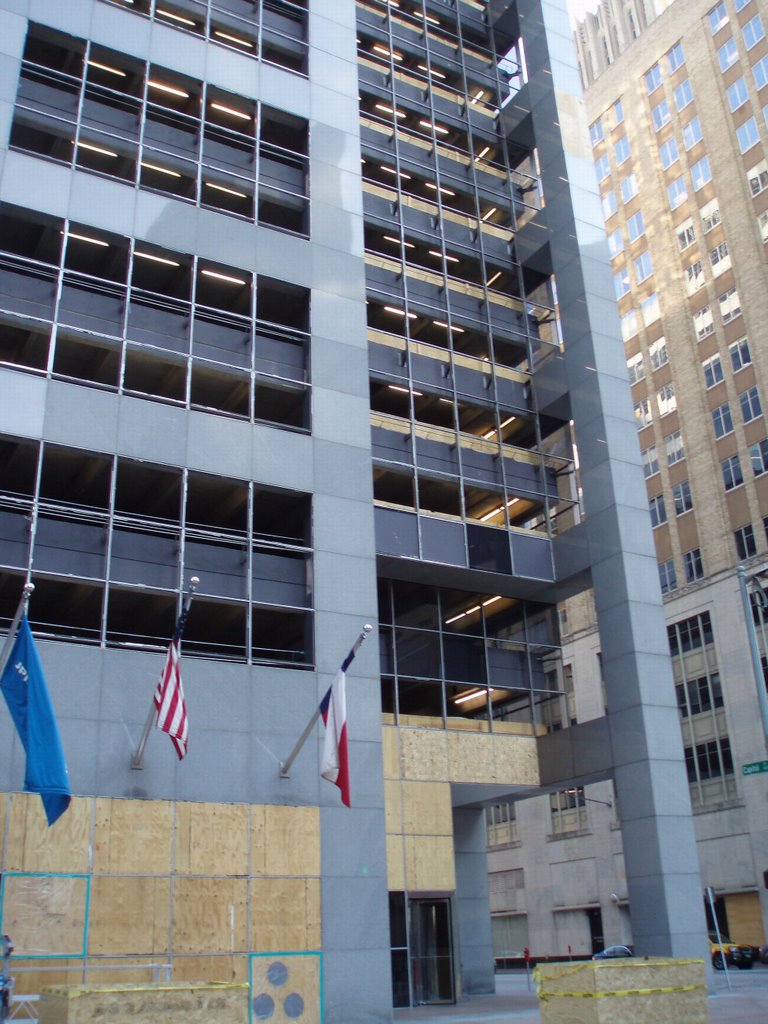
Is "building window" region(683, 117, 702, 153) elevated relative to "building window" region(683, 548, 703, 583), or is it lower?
elevated

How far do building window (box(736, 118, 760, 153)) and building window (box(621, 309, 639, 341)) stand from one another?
13566 mm

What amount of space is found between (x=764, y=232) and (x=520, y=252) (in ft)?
103

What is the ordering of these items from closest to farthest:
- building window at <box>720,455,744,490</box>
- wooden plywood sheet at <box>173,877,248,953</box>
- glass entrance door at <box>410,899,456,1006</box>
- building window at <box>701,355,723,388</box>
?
wooden plywood sheet at <box>173,877,248,953</box>, glass entrance door at <box>410,899,456,1006</box>, building window at <box>720,455,744,490</box>, building window at <box>701,355,723,388</box>

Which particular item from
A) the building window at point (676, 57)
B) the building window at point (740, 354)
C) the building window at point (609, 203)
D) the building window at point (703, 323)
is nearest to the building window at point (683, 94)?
the building window at point (676, 57)

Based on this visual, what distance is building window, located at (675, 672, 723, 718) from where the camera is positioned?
5934cm

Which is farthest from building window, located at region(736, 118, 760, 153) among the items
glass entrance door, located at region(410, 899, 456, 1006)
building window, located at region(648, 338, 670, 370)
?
glass entrance door, located at region(410, 899, 456, 1006)

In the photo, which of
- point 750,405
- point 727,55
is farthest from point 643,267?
point 750,405

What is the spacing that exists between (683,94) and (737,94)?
651cm

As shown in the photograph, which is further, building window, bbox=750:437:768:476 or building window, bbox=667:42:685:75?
building window, bbox=667:42:685:75

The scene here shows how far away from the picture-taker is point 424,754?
3178 cm

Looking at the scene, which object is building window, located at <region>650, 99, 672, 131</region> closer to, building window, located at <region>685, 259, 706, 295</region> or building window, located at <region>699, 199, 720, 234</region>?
building window, located at <region>699, 199, 720, 234</region>

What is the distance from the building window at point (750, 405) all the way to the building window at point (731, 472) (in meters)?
2.63

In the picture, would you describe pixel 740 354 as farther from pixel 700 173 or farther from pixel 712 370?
pixel 700 173

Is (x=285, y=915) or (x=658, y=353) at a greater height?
(x=658, y=353)
